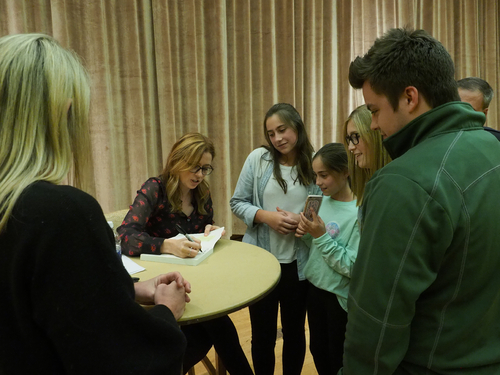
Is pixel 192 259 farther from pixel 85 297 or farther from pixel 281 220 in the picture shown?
pixel 85 297

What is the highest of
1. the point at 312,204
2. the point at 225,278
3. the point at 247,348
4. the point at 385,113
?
the point at 385,113

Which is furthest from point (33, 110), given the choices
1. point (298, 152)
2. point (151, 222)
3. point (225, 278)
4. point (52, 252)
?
point (298, 152)

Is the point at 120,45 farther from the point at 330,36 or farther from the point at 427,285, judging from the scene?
the point at 427,285

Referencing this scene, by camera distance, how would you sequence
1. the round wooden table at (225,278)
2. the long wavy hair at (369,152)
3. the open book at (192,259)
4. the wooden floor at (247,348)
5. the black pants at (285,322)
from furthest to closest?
the wooden floor at (247,348)
the black pants at (285,322)
the open book at (192,259)
the long wavy hair at (369,152)
the round wooden table at (225,278)

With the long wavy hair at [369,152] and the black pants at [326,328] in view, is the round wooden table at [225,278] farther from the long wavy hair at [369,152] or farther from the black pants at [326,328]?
the long wavy hair at [369,152]

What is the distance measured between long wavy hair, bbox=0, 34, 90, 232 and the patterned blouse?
1.08 meters

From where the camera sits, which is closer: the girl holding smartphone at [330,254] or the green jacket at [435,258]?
the green jacket at [435,258]

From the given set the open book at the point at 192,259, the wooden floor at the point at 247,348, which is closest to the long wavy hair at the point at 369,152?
the open book at the point at 192,259

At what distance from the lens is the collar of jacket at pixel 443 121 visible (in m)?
0.87

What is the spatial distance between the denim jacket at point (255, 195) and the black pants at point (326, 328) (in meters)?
0.26

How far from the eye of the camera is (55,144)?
72 centimetres

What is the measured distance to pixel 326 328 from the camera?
1.91 m

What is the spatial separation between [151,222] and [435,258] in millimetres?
1570

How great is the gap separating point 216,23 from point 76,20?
1.20 metres
